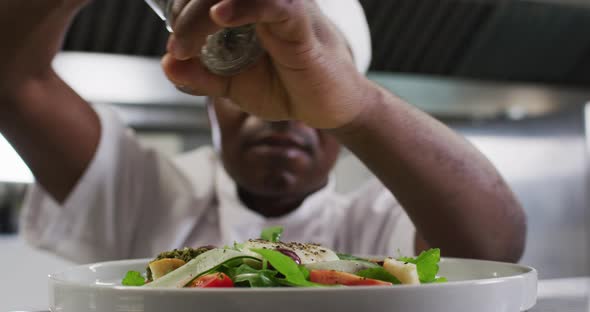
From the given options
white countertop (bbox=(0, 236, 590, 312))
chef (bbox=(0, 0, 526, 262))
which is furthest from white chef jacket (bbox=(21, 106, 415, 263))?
white countertop (bbox=(0, 236, 590, 312))

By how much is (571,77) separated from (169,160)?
4.65ft

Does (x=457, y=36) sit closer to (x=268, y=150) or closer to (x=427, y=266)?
(x=268, y=150)

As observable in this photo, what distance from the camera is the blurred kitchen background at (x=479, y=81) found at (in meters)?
1.58

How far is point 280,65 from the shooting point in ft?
1.81

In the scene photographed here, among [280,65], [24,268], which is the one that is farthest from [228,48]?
[24,268]

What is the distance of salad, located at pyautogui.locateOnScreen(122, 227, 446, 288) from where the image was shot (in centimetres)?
33

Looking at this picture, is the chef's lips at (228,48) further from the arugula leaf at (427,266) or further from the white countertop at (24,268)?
the white countertop at (24,268)

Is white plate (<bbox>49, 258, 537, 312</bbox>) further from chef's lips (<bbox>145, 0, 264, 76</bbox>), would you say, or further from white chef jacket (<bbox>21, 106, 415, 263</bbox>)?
white chef jacket (<bbox>21, 106, 415, 263</bbox>)

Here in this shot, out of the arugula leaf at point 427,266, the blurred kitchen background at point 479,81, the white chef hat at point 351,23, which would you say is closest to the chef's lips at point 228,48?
the arugula leaf at point 427,266

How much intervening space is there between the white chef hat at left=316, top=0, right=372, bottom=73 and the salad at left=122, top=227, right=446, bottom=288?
0.55 metres

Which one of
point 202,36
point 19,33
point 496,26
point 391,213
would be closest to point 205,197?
point 391,213

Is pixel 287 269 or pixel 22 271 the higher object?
pixel 287 269

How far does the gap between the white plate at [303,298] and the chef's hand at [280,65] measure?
0.21 meters

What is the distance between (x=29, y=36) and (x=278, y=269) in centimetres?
64
